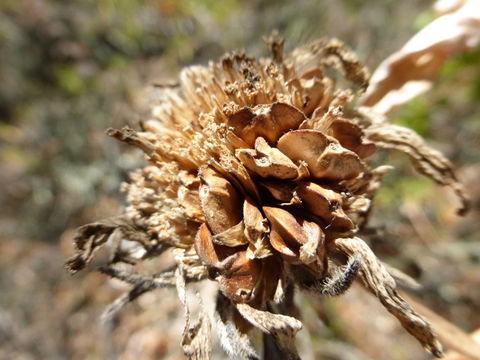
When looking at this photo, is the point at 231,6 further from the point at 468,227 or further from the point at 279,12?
the point at 468,227

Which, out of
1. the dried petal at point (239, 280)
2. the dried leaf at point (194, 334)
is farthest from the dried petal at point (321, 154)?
the dried leaf at point (194, 334)

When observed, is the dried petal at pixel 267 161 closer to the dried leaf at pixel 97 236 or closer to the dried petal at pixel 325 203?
the dried petal at pixel 325 203

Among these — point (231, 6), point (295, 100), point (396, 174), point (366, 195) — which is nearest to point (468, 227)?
point (396, 174)

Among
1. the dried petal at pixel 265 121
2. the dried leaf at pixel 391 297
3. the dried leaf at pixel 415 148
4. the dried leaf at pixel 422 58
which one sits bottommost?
the dried leaf at pixel 391 297

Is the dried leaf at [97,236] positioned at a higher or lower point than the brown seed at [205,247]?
higher

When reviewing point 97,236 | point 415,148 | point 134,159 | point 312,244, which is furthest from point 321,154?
point 134,159

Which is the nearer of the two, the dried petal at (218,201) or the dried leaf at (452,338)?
the dried petal at (218,201)

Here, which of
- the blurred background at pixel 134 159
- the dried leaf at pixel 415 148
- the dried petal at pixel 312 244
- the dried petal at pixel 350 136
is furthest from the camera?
the blurred background at pixel 134 159
